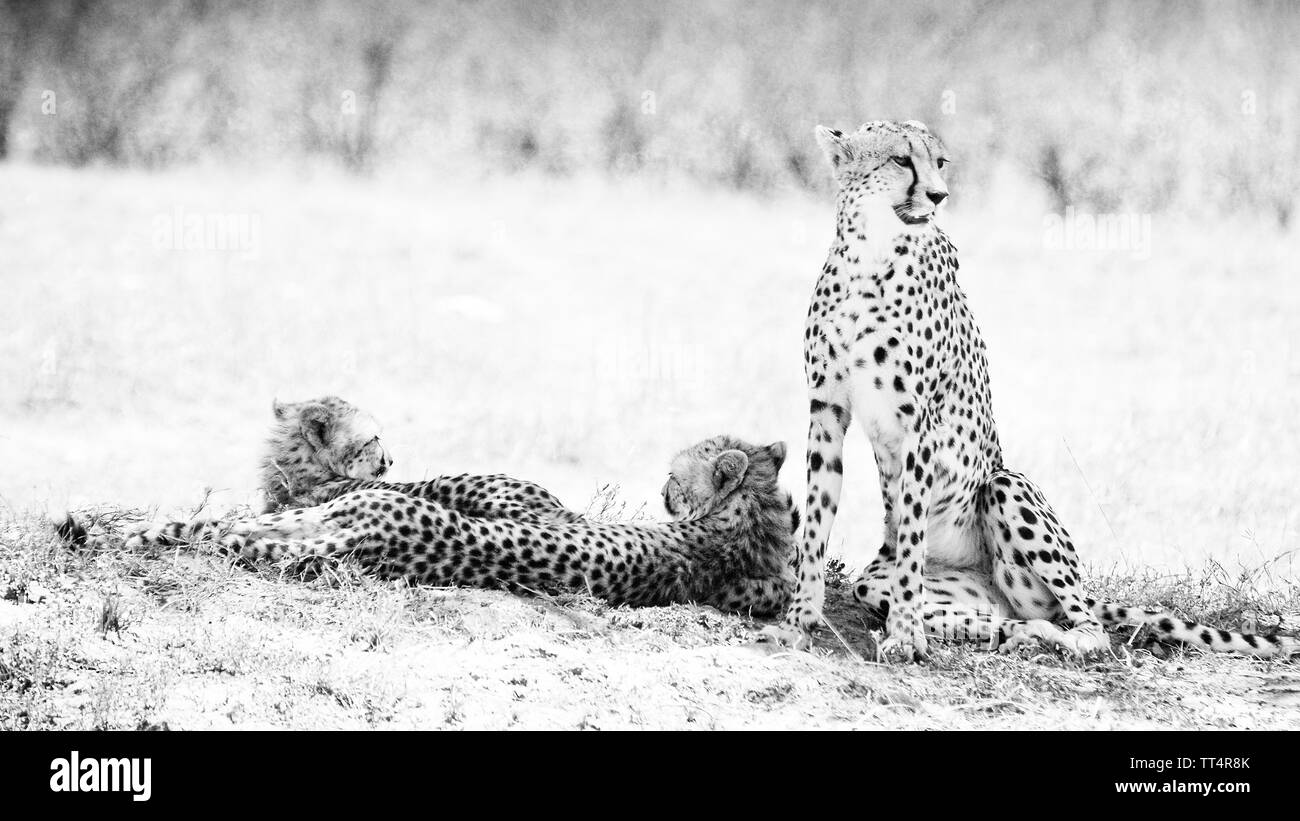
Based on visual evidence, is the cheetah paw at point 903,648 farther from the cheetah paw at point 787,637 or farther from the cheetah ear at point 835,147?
the cheetah ear at point 835,147

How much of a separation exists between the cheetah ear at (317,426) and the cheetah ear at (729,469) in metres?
1.40

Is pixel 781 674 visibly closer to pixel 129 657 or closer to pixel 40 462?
A: pixel 129 657

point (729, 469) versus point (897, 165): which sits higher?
point (897, 165)

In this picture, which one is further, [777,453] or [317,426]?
[317,426]

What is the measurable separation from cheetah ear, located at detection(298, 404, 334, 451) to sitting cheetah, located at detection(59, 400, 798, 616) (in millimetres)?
142

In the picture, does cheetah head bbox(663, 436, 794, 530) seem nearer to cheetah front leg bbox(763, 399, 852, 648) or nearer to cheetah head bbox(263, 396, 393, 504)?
cheetah front leg bbox(763, 399, 852, 648)

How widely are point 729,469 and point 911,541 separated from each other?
87 cm

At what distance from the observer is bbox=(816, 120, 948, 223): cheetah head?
4441mm

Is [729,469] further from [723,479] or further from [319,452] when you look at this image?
[319,452]

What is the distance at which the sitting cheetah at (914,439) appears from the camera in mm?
4375

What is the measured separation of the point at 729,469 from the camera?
5.04m

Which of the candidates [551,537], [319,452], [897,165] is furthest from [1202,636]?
[319,452]

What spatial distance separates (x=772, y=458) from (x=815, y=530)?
0.76 metres

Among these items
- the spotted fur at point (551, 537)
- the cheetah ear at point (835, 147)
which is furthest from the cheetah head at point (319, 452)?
the cheetah ear at point (835, 147)
